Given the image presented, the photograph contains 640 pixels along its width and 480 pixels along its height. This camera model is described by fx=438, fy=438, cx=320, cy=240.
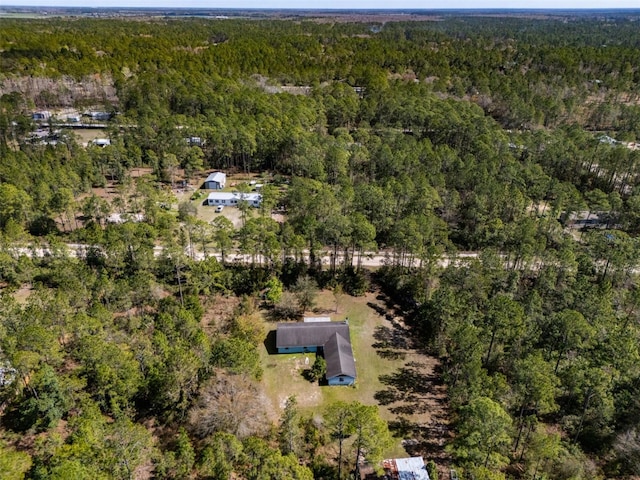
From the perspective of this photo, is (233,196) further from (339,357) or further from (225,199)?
(339,357)

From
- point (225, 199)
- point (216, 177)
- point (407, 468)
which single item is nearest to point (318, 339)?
point (407, 468)

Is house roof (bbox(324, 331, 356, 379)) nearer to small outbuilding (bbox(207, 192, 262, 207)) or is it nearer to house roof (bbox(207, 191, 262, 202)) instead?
house roof (bbox(207, 191, 262, 202))

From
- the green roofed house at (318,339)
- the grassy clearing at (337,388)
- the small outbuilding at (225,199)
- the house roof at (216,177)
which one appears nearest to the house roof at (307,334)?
the green roofed house at (318,339)

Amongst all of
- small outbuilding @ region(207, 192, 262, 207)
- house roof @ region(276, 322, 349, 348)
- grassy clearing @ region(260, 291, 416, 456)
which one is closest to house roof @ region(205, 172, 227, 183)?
small outbuilding @ region(207, 192, 262, 207)

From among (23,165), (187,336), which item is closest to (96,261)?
(187,336)

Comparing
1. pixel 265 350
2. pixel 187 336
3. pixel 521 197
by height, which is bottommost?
pixel 265 350

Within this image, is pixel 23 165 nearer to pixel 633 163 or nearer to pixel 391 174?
pixel 391 174
